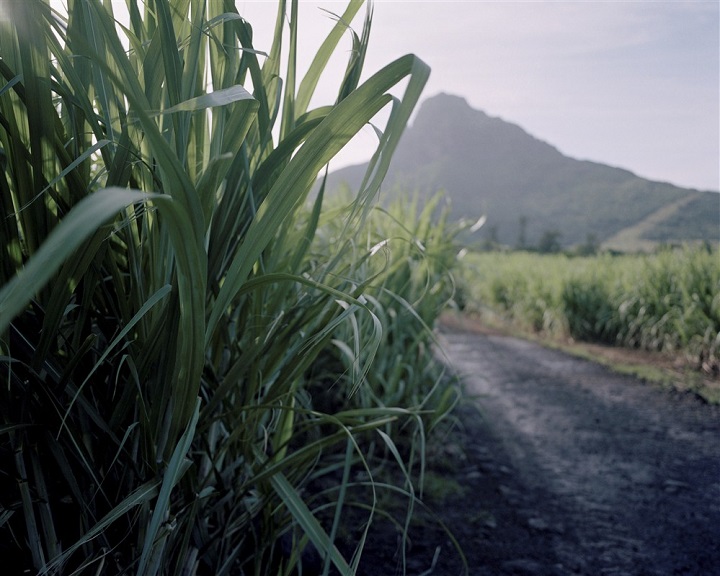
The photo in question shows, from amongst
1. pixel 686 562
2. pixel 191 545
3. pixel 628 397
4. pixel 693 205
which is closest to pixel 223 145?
pixel 191 545

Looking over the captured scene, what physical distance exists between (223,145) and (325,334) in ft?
0.82

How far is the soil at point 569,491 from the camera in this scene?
140 centimetres

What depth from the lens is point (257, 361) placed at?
73 centimetres

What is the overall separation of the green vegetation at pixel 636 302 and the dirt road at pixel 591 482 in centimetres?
102

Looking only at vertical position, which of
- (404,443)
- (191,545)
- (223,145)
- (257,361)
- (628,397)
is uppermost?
(223,145)

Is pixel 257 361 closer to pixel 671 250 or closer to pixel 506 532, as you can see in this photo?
pixel 506 532

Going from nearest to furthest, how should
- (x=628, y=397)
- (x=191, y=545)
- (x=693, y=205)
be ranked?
(x=191, y=545)
(x=628, y=397)
(x=693, y=205)

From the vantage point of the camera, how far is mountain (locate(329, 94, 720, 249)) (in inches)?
1519

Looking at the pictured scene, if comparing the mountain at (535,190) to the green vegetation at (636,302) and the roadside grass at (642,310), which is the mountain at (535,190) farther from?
the roadside grass at (642,310)

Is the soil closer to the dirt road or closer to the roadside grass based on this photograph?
the dirt road

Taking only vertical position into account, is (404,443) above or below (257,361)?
below

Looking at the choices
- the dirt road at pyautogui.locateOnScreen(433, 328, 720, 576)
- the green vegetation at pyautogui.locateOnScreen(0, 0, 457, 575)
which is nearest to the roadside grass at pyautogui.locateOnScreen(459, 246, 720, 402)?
the dirt road at pyautogui.locateOnScreen(433, 328, 720, 576)

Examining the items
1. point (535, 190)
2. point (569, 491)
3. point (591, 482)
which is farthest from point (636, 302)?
point (535, 190)

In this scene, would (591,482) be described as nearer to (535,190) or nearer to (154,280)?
(154,280)
